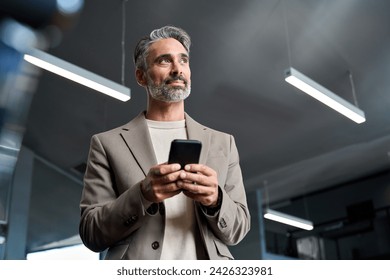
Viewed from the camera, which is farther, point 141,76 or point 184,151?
point 141,76

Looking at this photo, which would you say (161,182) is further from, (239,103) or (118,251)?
(239,103)

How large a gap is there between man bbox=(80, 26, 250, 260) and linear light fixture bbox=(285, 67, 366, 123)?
2.70m

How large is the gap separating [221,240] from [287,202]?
9.41 m

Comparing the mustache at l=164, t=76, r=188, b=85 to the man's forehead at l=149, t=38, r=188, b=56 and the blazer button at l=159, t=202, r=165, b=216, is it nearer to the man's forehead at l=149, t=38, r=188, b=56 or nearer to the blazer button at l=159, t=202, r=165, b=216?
the man's forehead at l=149, t=38, r=188, b=56

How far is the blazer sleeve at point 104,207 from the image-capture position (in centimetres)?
88

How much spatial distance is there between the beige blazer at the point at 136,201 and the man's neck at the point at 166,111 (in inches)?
1.1

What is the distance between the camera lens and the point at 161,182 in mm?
834

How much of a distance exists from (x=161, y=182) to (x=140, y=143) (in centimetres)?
23

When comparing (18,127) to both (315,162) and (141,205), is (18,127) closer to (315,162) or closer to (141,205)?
(315,162)

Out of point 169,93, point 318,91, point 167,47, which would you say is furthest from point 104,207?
point 318,91

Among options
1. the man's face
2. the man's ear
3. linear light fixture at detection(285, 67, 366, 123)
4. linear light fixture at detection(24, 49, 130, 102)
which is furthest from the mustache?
linear light fixture at detection(285, 67, 366, 123)

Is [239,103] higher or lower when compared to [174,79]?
higher

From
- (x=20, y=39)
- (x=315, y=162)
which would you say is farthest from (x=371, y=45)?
(x=20, y=39)

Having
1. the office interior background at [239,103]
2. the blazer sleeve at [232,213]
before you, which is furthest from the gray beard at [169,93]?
the office interior background at [239,103]
